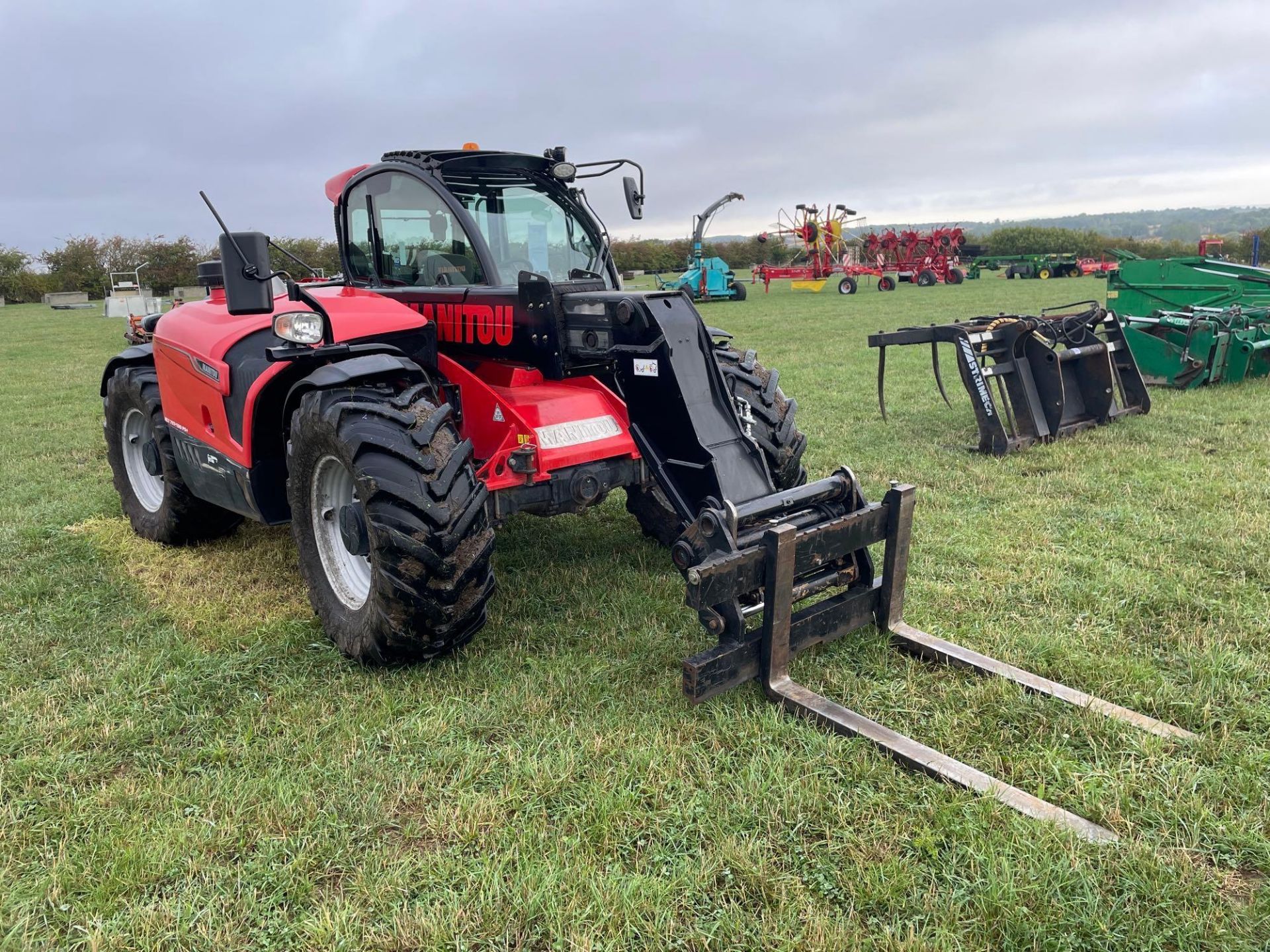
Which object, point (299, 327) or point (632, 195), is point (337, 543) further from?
point (632, 195)

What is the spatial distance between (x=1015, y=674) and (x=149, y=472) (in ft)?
16.1

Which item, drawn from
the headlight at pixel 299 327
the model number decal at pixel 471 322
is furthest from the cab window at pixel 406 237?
the headlight at pixel 299 327

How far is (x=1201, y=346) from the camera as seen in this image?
28.5ft

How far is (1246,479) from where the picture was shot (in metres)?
5.62

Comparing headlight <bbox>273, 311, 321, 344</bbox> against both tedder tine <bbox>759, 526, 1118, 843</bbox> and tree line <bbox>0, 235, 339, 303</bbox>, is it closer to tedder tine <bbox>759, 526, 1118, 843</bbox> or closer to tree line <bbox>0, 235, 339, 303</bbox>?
tedder tine <bbox>759, 526, 1118, 843</bbox>

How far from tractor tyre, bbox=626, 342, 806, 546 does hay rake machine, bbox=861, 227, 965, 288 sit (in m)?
28.0

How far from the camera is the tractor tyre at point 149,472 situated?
5.01 m

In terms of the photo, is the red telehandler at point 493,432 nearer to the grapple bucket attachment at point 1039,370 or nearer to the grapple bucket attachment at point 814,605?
the grapple bucket attachment at point 814,605

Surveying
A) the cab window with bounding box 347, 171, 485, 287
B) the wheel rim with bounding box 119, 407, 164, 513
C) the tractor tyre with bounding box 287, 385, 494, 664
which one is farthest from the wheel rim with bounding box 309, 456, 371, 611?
the wheel rim with bounding box 119, 407, 164, 513

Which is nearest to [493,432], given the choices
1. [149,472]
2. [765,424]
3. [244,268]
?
[244,268]

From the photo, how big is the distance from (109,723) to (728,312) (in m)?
21.6

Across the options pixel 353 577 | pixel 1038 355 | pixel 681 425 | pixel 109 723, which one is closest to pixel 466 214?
pixel 681 425

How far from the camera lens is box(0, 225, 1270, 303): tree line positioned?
3962cm

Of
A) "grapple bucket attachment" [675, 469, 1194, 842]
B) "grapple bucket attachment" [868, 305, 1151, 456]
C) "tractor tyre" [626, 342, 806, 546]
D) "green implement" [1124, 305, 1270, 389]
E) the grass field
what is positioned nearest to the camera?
the grass field
